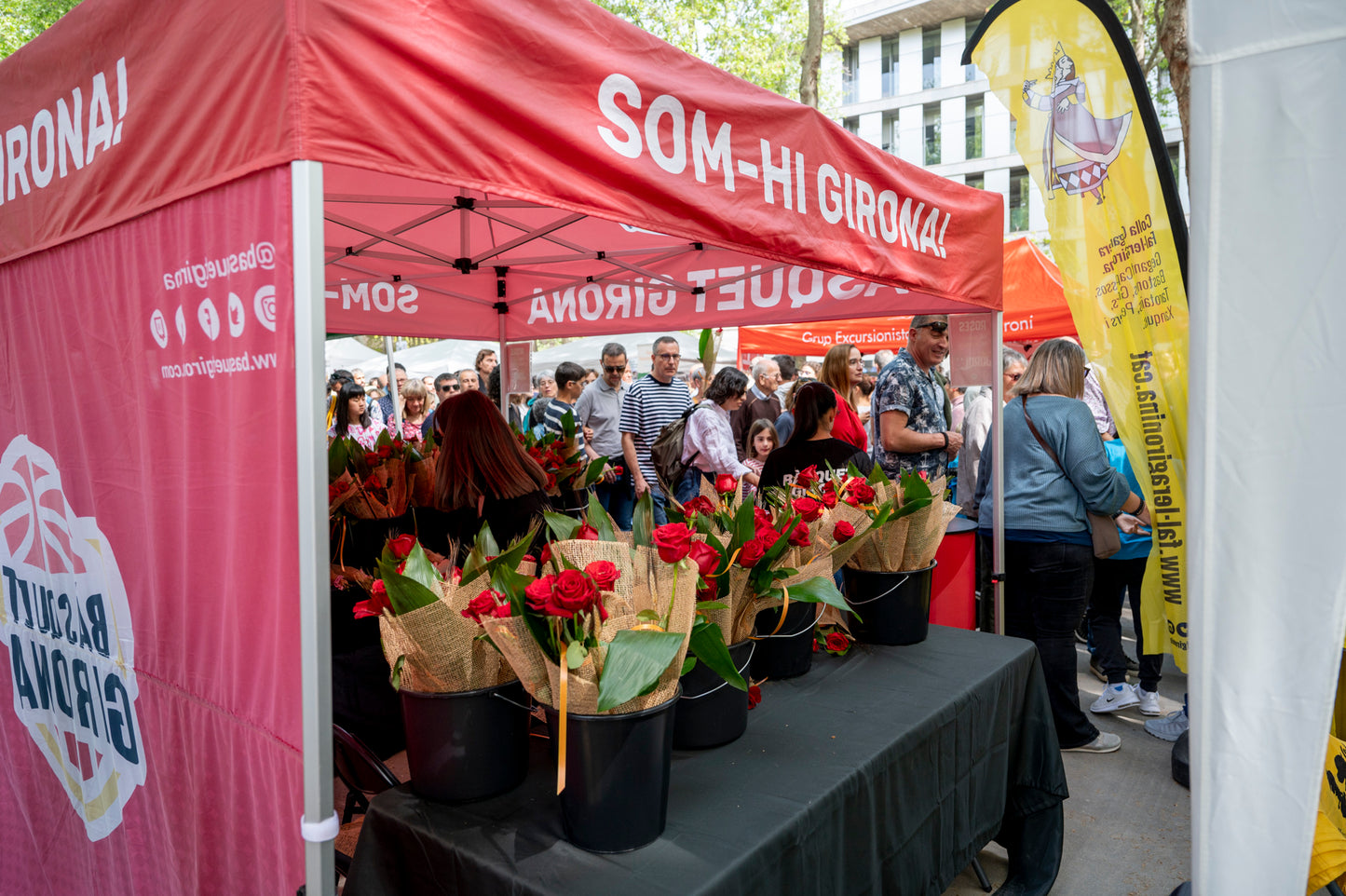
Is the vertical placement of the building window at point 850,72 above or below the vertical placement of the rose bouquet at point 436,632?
above

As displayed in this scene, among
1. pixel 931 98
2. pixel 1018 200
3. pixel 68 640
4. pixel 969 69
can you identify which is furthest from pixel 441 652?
pixel 931 98

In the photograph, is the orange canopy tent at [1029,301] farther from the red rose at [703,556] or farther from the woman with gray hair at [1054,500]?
the red rose at [703,556]

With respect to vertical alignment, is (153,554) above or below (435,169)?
below

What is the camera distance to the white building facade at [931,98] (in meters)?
24.8

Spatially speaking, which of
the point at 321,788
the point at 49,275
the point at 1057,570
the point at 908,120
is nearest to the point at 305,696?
the point at 321,788

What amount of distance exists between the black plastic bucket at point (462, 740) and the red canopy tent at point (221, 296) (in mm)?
157

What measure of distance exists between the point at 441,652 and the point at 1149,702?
374 centimetres

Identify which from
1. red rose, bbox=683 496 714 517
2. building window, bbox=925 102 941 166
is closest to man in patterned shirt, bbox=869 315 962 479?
red rose, bbox=683 496 714 517

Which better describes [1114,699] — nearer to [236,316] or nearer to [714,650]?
[714,650]

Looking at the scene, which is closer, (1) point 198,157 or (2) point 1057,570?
(1) point 198,157

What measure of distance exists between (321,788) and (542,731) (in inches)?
18.9

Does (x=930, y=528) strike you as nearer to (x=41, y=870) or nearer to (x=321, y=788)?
(x=321, y=788)

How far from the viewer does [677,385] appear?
5.50 metres

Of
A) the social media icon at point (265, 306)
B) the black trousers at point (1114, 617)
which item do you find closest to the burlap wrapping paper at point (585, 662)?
the social media icon at point (265, 306)
